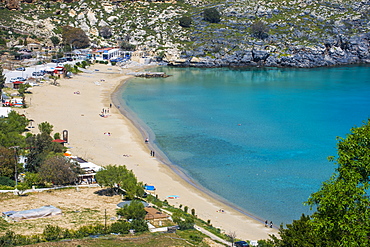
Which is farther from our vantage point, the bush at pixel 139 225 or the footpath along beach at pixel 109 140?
the footpath along beach at pixel 109 140

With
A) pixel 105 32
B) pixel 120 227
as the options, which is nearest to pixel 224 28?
pixel 105 32

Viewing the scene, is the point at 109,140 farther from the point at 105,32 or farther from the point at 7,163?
the point at 105,32

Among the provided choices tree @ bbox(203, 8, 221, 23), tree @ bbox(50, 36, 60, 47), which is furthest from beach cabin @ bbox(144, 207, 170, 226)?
tree @ bbox(203, 8, 221, 23)

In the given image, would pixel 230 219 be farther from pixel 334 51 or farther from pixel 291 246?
pixel 334 51

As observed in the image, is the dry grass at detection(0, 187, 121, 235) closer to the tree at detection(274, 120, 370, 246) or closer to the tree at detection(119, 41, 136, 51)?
the tree at detection(274, 120, 370, 246)

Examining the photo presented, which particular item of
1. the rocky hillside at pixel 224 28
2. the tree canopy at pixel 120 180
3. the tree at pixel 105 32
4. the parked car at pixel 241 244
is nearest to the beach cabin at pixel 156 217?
the tree canopy at pixel 120 180

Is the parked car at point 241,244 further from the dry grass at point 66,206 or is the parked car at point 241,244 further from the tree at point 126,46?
the tree at point 126,46
